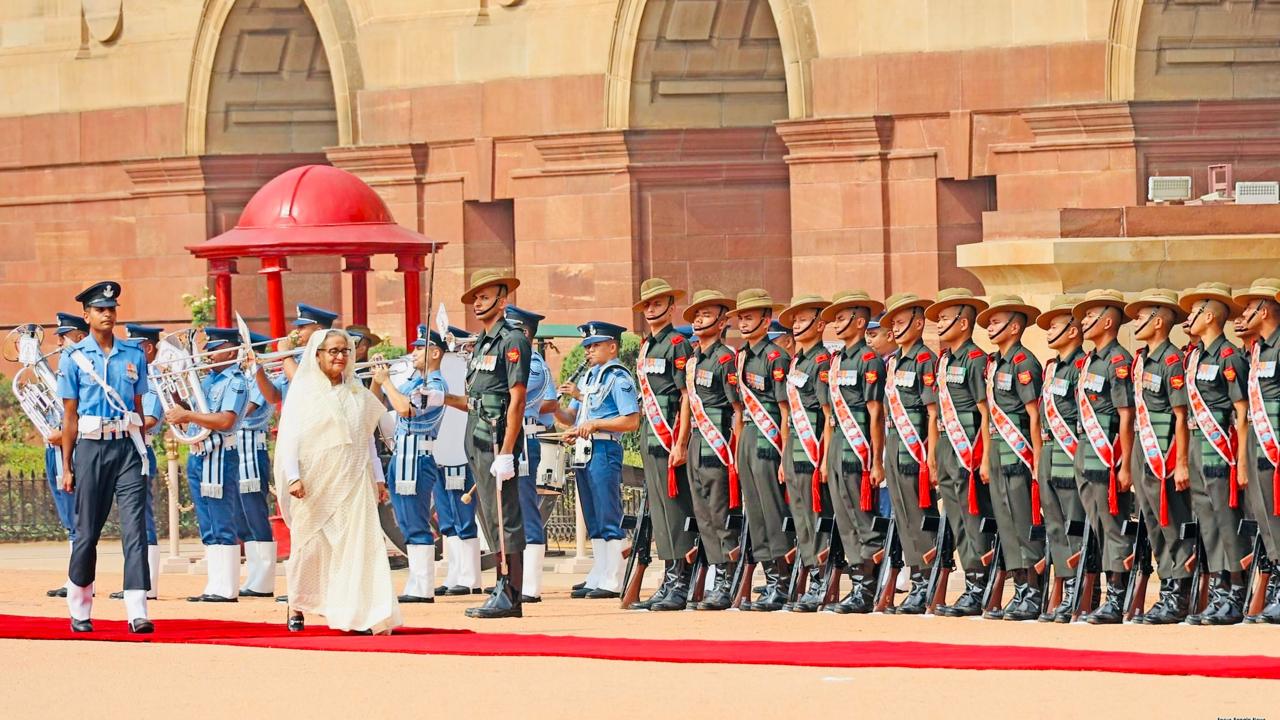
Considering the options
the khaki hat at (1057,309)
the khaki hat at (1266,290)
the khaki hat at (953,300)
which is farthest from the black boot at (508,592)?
the khaki hat at (1266,290)

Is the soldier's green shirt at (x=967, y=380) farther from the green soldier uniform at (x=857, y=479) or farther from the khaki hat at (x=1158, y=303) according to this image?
the khaki hat at (x=1158, y=303)

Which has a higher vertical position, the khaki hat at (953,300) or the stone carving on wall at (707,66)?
the stone carving on wall at (707,66)

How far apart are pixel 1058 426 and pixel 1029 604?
1.03 metres

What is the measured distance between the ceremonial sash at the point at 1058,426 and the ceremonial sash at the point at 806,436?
155cm

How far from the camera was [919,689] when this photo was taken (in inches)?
487

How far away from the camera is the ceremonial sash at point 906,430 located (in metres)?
16.3

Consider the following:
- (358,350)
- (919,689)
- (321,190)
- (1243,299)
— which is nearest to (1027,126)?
(321,190)

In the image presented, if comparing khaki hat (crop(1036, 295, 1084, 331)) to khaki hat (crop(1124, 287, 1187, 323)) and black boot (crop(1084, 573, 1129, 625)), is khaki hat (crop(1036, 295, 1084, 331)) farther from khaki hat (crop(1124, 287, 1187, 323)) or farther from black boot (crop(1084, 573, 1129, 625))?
black boot (crop(1084, 573, 1129, 625))

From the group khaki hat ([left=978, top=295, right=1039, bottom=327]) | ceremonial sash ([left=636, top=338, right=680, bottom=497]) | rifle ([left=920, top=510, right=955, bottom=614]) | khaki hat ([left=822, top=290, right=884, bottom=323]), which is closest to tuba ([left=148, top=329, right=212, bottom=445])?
ceremonial sash ([left=636, top=338, right=680, bottom=497])

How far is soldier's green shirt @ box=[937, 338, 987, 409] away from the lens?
52.9 ft

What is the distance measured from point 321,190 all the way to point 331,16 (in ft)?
21.3

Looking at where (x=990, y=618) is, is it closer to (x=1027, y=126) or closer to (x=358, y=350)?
(x=358, y=350)

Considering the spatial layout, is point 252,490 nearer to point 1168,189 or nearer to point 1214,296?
point 1214,296

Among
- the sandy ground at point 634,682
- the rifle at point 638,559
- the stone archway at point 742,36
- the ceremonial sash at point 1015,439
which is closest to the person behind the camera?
the sandy ground at point 634,682
